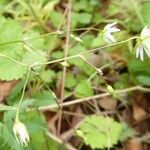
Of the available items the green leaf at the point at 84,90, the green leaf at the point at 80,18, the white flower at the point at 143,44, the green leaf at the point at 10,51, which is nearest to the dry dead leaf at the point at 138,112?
the green leaf at the point at 84,90

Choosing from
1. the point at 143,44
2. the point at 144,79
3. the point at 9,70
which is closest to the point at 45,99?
the point at 9,70

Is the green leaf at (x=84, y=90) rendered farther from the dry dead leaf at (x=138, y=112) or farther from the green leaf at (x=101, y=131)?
the dry dead leaf at (x=138, y=112)

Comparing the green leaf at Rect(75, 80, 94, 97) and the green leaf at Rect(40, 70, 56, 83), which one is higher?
the green leaf at Rect(40, 70, 56, 83)

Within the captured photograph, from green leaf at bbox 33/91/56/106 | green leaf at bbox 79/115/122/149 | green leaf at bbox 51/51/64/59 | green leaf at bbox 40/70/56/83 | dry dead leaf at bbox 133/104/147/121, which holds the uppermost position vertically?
green leaf at bbox 33/91/56/106

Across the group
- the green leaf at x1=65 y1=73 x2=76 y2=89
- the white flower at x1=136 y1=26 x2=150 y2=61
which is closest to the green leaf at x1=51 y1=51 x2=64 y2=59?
the green leaf at x1=65 y1=73 x2=76 y2=89

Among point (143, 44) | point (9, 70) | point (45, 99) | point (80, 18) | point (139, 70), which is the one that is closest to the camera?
point (143, 44)

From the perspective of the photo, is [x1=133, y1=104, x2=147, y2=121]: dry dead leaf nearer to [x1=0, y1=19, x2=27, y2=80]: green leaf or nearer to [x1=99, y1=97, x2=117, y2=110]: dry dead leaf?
[x1=99, y1=97, x2=117, y2=110]: dry dead leaf

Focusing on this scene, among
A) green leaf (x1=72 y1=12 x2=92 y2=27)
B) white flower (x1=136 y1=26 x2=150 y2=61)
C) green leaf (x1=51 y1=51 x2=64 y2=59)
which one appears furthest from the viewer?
green leaf (x1=72 y1=12 x2=92 y2=27)

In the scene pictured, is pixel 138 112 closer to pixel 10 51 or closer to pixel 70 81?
pixel 70 81
